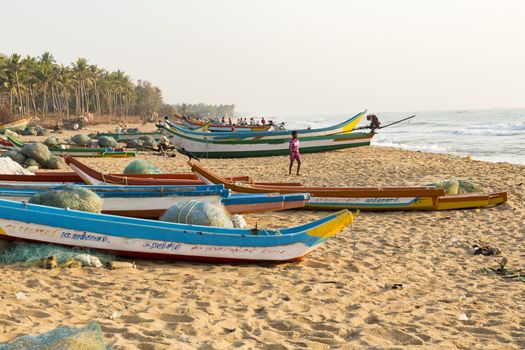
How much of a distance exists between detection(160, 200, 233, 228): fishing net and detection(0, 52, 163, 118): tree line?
5156cm

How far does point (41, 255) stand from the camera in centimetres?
595

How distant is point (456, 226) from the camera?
9672 millimetres

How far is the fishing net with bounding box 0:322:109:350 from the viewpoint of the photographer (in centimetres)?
296

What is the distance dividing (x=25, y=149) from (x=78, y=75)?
60.9 metres

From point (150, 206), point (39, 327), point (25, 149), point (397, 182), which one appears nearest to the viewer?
point (39, 327)

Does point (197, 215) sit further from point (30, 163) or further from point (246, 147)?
point (246, 147)

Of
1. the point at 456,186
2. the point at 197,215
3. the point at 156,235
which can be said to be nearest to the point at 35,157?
the point at 197,215

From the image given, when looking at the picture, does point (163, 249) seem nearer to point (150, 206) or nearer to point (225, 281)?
point (225, 281)

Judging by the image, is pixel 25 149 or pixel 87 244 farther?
pixel 25 149

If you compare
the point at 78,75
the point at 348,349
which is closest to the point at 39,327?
the point at 348,349

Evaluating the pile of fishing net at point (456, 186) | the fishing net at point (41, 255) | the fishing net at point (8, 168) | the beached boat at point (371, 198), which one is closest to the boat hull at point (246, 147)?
the pile of fishing net at point (456, 186)

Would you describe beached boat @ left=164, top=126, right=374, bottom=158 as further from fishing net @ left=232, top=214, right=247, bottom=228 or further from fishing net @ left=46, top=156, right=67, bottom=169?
fishing net @ left=232, top=214, right=247, bottom=228

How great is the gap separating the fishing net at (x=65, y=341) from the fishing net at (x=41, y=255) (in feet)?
9.46

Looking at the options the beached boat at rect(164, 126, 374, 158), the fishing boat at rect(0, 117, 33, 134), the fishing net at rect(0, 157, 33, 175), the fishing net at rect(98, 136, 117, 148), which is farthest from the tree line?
the fishing net at rect(0, 157, 33, 175)
